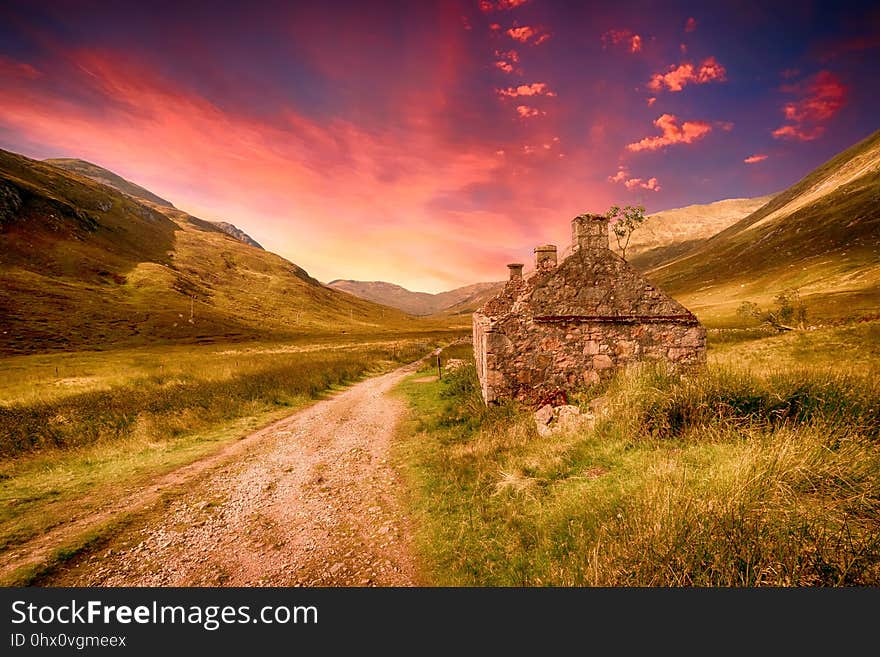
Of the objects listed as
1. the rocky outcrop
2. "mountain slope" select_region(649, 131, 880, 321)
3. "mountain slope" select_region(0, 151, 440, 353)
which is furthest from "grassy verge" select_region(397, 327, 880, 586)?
the rocky outcrop

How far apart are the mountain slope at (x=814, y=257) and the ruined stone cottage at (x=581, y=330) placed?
64533 millimetres

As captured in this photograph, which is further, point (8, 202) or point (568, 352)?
point (8, 202)

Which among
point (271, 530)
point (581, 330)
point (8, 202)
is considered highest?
point (8, 202)

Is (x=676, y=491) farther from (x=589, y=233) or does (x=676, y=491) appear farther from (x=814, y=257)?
(x=814, y=257)

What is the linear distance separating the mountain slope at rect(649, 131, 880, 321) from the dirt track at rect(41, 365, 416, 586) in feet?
243

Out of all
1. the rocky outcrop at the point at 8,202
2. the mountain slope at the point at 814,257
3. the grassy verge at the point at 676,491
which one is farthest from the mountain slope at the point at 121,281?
the mountain slope at the point at 814,257

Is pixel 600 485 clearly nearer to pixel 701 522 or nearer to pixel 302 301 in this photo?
pixel 701 522

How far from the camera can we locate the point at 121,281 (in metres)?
98.7

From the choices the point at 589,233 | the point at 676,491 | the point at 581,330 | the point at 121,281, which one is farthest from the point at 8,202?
the point at 676,491

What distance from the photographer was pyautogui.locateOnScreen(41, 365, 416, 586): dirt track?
15.1ft

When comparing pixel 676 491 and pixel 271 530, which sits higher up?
pixel 676 491

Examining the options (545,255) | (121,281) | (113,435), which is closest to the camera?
(113,435)

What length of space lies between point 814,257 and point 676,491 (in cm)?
14430

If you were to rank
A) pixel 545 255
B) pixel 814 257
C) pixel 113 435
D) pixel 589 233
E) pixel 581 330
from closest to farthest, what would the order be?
pixel 113 435
pixel 581 330
pixel 589 233
pixel 545 255
pixel 814 257
